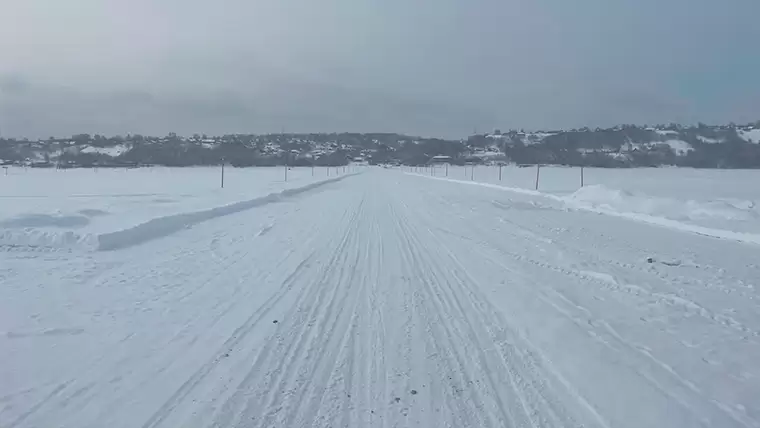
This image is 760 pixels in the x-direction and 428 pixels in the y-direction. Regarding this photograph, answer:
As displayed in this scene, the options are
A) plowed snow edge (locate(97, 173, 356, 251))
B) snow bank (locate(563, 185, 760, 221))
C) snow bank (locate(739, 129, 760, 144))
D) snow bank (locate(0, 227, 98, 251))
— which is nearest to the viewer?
snow bank (locate(0, 227, 98, 251))

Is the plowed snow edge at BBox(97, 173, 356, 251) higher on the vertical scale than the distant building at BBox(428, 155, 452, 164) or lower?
lower

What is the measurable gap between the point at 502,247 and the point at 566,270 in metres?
2.52

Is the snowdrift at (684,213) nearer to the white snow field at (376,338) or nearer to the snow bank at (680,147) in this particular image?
the white snow field at (376,338)

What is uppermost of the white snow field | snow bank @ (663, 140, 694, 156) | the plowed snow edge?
snow bank @ (663, 140, 694, 156)

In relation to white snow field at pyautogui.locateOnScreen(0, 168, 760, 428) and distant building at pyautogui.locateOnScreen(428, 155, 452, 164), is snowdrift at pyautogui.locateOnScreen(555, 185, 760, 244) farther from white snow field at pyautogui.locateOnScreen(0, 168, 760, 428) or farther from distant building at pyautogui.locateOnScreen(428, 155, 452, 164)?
distant building at pyautogui.locateOnScreen(428, 155, 452, 164)

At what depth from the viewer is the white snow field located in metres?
3.80

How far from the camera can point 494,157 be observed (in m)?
139

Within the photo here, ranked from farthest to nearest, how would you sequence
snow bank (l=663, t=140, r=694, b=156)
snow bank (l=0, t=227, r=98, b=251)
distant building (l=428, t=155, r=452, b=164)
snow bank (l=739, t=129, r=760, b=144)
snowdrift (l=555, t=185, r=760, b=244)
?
1. distant building (l=428, t=155, r=452, b=164)
2. snow bank (l=663, t=140, r=694, b=156)
3. snow bank (l=739, t=129, r=760, b=144)
4. snowdrift (l=555, t=185, r=760, b=244)
5. snow bank (l=0, t=227, r=98, b=251)

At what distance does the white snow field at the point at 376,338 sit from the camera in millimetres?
3801

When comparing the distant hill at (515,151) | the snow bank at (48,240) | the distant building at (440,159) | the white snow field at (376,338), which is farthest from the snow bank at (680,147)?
the snow bank at (48,240)

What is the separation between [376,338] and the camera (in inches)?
211

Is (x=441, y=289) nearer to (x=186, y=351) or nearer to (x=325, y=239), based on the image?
(x=186, y=351)

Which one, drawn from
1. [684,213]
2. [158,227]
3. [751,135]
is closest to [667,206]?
[684,213]

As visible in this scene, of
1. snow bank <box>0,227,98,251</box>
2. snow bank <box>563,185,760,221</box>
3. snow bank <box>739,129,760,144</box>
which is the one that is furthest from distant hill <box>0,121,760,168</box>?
snow bank <box>0,227,98,251</box>
